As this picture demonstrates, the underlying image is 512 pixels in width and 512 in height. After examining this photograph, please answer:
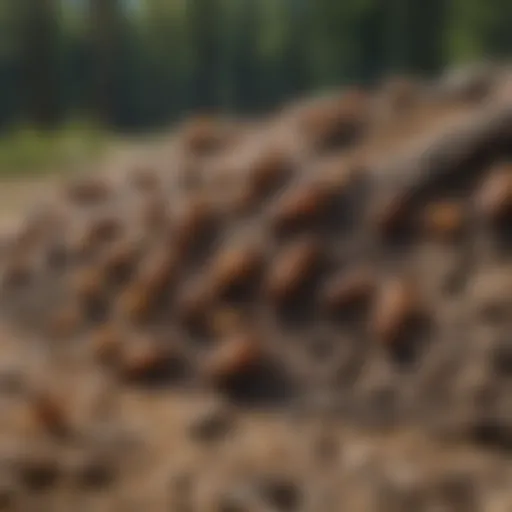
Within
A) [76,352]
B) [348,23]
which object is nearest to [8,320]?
[76,352]

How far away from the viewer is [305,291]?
4.35 ft

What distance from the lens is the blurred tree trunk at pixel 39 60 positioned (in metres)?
2.25

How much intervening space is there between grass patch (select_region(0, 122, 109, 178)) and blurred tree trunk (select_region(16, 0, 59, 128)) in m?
0.04

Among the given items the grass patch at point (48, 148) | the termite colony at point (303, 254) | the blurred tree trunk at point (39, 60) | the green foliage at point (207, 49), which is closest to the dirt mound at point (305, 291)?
the termite colony at point (303, 254)

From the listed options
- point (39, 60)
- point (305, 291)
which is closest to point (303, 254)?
point (305, 291)

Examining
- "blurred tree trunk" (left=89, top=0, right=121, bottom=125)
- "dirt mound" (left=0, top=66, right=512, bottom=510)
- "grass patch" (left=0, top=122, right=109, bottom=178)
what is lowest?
"dirt mound" (left=0, top=66, right=512, bottom=510)

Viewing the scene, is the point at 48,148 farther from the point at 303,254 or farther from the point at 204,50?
the point at 303,254

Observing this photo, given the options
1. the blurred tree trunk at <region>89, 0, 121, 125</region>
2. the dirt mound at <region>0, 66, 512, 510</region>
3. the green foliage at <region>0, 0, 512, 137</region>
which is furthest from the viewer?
the blurred tree trunk at <region>89, 0, 121, 125</region>

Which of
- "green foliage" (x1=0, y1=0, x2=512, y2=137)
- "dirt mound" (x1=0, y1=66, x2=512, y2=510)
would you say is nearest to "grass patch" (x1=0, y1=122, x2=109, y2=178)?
"green foliage" (x1=0, y1=0, x2=512, y2=137)

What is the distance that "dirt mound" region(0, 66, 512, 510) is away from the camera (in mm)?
1126

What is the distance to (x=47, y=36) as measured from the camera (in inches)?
88.7

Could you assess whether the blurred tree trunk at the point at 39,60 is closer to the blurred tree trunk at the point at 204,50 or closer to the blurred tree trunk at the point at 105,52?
the blurred tree trunk at the point at 105,52

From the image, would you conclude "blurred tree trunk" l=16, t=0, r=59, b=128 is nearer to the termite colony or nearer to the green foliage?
the green foliage

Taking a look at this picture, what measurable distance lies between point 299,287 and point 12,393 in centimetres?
41
